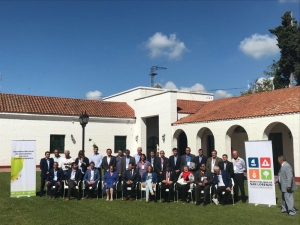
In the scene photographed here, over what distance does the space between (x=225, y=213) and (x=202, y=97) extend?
751 inches

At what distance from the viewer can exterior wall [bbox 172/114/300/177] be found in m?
14.6

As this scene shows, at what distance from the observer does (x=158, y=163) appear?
1138 cm

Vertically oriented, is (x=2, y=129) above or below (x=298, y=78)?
below

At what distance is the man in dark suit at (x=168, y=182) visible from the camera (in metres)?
10.6

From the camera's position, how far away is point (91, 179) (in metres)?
11.1

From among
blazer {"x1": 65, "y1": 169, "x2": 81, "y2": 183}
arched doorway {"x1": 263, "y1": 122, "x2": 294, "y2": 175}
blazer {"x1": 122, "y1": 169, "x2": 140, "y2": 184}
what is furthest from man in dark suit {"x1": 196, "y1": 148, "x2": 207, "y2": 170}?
arched doorway {"x1": 263, "y1": 122, "x2": 294, "y2": 175}

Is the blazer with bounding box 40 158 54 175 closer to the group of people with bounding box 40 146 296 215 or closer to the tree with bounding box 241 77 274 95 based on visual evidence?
the group of people with bounding box 40 146 296 215

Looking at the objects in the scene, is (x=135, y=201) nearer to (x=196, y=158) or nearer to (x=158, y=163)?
(x=158, y=163)

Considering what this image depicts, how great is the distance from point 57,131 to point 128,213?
15.0m

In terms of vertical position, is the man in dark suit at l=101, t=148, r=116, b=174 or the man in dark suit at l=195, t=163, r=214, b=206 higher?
the man in dark suit at l=101, t=148, r=116, b=174

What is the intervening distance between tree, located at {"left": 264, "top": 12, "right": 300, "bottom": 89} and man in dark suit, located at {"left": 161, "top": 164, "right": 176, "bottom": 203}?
78.2 feet

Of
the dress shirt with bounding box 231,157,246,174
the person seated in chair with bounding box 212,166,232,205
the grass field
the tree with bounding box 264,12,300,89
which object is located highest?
the tree with bounding box 264,12,300,89

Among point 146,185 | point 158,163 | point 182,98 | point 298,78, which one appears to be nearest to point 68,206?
point 146,185

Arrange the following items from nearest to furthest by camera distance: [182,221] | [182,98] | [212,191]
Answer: [182,221], [212,191], [182,98]
